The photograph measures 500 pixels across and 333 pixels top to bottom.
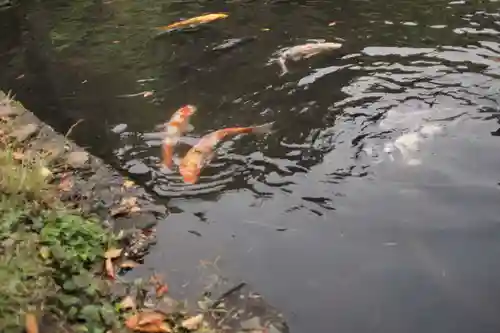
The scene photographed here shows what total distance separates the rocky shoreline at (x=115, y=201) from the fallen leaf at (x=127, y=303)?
46 centimetres

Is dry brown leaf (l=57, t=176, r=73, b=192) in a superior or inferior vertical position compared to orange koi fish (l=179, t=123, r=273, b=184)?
superior

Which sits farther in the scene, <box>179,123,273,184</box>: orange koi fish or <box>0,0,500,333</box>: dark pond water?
<box>179,123,273,184</box>: orange koi fish

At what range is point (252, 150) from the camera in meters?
6.68

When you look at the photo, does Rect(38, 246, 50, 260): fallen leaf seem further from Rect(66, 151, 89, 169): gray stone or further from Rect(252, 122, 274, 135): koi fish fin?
Rect(252, 122, 274, 135): koi fish fin

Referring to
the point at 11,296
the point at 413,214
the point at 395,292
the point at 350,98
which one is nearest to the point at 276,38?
the point at 350,98

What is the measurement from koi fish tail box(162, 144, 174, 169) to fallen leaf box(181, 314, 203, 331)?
2341mm

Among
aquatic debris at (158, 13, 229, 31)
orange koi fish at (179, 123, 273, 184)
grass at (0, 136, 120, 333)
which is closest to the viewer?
grass at (0, 136, 120, 333)

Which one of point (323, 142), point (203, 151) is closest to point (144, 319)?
point (203, 151)

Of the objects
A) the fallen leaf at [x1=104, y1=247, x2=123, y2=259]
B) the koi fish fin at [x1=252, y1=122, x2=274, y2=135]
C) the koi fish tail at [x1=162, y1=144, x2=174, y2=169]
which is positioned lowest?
the koi fish tail at [x1=162, y1=144, x2=174, y2=169]

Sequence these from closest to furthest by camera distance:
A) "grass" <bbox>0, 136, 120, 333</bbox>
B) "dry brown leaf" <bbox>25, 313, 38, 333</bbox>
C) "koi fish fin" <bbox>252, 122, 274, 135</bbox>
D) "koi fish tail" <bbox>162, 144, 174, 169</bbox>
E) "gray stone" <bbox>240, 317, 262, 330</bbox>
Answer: "dry brown leaf" <bbox>25, 313, 38, 333</bbox>, "grass" <bbox>0, 136, 120, 333</bbox>, "gray stone" <bbox>240, 317, 262, 330</bbox>, "koi fish tail" <bbox>162, 144, 174, 169</bbox>, "koi fish fin" <bbox>252, 122, 274, 135</bbox>

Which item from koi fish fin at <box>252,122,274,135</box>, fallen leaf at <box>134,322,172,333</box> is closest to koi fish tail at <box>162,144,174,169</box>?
koi fish fin at <box>252,122,274,135</box>

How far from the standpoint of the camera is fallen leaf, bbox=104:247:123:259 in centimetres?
498

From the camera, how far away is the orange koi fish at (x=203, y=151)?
248 inches

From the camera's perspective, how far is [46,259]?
14.6ft
